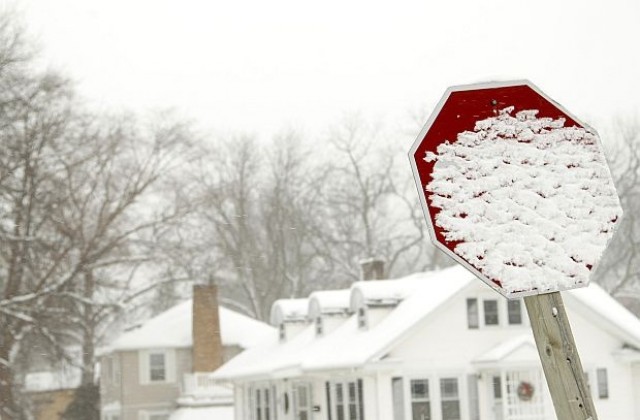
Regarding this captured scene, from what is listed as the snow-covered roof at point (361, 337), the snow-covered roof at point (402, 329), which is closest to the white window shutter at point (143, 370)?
the snow-covered roof at point (361, 337)

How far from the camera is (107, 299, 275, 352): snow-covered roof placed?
43.2m

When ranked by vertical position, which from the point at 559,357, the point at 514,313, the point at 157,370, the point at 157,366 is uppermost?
the point at 514,313

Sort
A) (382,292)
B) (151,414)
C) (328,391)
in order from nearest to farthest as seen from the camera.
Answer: (328,391) < (382,292) < (151,414)

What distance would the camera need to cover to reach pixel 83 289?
38531 mm

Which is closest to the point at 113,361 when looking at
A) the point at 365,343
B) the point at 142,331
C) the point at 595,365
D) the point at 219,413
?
the point at 142,331

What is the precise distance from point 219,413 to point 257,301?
18053mm

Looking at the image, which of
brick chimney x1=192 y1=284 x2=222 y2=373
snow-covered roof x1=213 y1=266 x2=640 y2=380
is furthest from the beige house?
snow-covered roof x1=213 y1=266 x2=640 y2=380

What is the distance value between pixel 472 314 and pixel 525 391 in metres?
2.19

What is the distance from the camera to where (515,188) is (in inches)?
115

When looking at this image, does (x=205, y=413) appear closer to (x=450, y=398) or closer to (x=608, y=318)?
(x=450, y=398)

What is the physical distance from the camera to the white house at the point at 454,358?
25188mm

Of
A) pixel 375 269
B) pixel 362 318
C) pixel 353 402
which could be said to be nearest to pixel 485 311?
→ pixel 362 318

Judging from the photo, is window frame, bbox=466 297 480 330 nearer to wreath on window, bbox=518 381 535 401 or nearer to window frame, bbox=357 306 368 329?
wreath on window, bbox=518 381 535 401

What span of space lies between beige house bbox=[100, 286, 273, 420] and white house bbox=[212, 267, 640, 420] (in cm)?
1344
